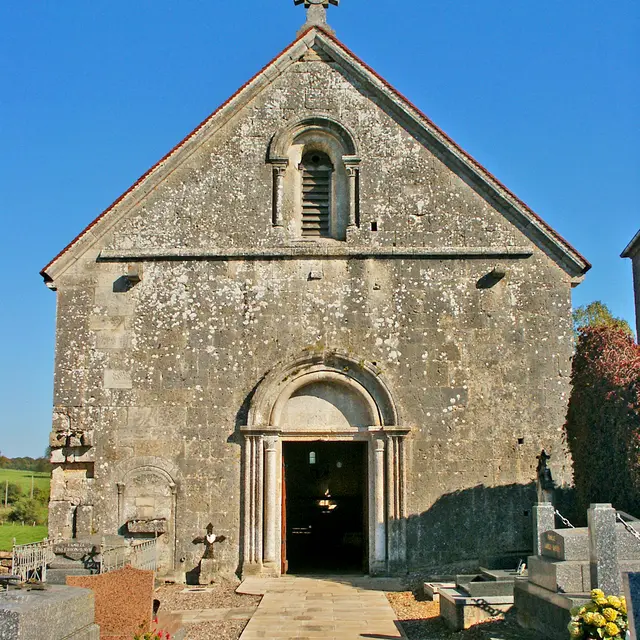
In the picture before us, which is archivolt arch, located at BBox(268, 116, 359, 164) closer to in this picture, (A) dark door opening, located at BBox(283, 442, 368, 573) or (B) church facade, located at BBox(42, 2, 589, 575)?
(B) church facade, located at BBox(42, 2, 589, 575)

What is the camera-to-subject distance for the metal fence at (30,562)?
10.4 m

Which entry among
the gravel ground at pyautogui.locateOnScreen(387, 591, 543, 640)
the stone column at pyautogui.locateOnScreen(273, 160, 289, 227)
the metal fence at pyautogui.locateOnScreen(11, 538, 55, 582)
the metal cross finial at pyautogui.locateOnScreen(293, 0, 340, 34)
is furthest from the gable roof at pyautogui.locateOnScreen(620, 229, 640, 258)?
the metal fence at pyautogui.locateOnScreen(11, 538, 55, 582)

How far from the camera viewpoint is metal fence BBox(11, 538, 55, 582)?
10.4m

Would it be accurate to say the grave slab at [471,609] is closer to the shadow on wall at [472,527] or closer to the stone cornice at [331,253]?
the shadow on wall at [472,527]

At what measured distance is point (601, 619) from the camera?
771cm

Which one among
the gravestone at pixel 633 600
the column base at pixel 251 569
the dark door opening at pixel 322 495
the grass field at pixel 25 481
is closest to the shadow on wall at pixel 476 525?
the column base at pixel 251 569

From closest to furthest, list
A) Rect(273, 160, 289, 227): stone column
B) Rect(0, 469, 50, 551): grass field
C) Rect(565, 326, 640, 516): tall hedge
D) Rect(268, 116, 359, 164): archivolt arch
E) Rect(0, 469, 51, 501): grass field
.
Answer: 1. Rect(565, 326, 640, 516): tall hedge
2. Rect(273, 160, 289, 227): stone column
3. Rect(268, 116, 359, 164): archivolt arch
4. Rect(0, 469, 50, 551): grass field
5. Rect(0, 469, 51, 501): grass field

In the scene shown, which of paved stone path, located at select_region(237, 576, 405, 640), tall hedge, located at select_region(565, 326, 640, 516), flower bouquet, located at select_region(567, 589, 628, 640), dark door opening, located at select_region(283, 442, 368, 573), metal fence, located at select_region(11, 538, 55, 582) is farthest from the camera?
dark door opening, located at select_region(283, 442, 368, 573)

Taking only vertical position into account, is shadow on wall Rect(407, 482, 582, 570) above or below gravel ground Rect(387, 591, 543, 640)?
above

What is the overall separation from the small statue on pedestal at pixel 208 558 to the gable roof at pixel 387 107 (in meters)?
5.31

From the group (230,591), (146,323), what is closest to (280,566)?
(230,591)

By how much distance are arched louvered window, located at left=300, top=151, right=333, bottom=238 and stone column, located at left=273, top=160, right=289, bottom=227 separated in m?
0.44

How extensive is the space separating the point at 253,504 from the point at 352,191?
5.79 meters

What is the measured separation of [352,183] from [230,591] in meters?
7.33
